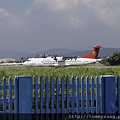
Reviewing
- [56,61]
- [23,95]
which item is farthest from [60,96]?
[56,61]

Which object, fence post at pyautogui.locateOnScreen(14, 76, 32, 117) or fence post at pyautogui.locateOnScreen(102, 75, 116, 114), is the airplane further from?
fence post at pyautogui.locateOnScreen(14, 76, 32, 117)

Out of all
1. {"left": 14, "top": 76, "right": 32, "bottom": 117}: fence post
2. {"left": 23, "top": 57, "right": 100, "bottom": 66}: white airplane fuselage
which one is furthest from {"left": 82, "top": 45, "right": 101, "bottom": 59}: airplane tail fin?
{"left": 14, "top": 76, "right": 32, "bottom": 117}: fence post

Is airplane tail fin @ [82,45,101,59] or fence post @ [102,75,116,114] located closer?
fence post @ [102,75,116,114]

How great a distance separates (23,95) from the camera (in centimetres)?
786

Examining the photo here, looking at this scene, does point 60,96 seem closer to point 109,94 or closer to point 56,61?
point 109,94

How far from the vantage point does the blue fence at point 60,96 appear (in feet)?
25.8

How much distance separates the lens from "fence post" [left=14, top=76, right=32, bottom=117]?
780 centimetres

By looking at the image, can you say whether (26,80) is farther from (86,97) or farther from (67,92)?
(86,97)

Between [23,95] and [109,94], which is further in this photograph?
[109,94]

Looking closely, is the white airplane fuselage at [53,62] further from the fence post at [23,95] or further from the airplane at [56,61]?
the fence post at [23,95]

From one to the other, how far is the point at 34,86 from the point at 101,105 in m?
1.75

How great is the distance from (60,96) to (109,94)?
3.99 ft

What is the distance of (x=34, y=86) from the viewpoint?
26.2 feet

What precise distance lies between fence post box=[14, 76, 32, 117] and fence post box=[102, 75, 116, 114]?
1.84m
